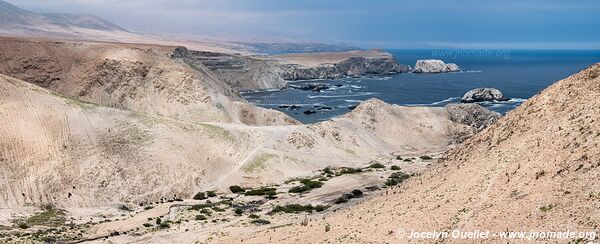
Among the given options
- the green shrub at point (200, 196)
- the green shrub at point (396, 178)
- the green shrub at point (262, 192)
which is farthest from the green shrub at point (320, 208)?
the green shrub at point (200, 196)

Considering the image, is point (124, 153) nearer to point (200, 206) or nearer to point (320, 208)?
point (200, 206)

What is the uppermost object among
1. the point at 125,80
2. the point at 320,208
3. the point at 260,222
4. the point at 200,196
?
the point at 125,80

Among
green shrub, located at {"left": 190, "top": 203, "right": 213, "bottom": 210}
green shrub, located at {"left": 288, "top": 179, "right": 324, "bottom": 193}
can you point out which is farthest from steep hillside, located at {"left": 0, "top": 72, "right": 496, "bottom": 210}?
green shrub, located at {"left": 190, "top": 203, "right": 213, "bottom": 210}

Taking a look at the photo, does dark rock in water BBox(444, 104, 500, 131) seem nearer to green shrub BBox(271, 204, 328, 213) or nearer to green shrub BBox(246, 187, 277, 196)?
green shrub BBox(246, 187, 277, 196)

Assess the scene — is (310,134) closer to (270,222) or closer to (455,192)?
(270,222)

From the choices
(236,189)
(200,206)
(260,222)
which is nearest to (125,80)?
(236,189)

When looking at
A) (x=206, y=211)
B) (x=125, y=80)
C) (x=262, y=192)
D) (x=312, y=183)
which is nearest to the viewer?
(x=206, y=211)

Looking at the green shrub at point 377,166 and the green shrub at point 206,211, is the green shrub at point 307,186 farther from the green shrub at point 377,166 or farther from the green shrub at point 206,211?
the green shrub at point 377,166
